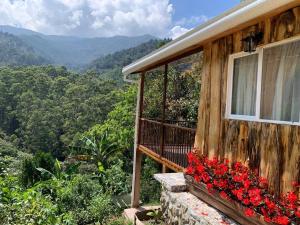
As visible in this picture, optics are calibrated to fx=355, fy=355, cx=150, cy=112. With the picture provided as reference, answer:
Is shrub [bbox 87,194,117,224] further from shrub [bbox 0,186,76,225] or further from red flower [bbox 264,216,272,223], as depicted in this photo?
red flower [bbox 264,216,272,223]

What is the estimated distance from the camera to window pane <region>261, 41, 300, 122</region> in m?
4.58

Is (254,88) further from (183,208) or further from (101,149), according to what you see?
(101,149)

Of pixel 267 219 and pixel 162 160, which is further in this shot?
pixel 162 160

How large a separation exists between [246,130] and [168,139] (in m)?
4.37

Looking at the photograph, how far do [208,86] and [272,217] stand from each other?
9.68 ft

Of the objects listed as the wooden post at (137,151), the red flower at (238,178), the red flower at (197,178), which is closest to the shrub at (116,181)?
the wooden post at (137,151)

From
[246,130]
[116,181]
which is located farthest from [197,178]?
[116,181]

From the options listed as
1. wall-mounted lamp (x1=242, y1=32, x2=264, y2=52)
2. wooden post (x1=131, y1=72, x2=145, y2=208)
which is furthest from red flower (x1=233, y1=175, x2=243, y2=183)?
wooden post (x1=131, y1=72, x2=145, y2=208)

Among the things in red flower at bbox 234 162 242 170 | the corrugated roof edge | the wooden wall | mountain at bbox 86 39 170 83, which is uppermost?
mountain at bbox 86 39 170 83

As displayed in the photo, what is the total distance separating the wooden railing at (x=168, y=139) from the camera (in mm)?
8352

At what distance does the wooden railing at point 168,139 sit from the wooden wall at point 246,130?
4.50ft

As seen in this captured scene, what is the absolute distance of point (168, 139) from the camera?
9.64 metres

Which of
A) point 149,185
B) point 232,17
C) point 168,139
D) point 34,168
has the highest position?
point 232,17

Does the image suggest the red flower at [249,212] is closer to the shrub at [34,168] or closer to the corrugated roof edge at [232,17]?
the corrugated roof edge at [232,17]
